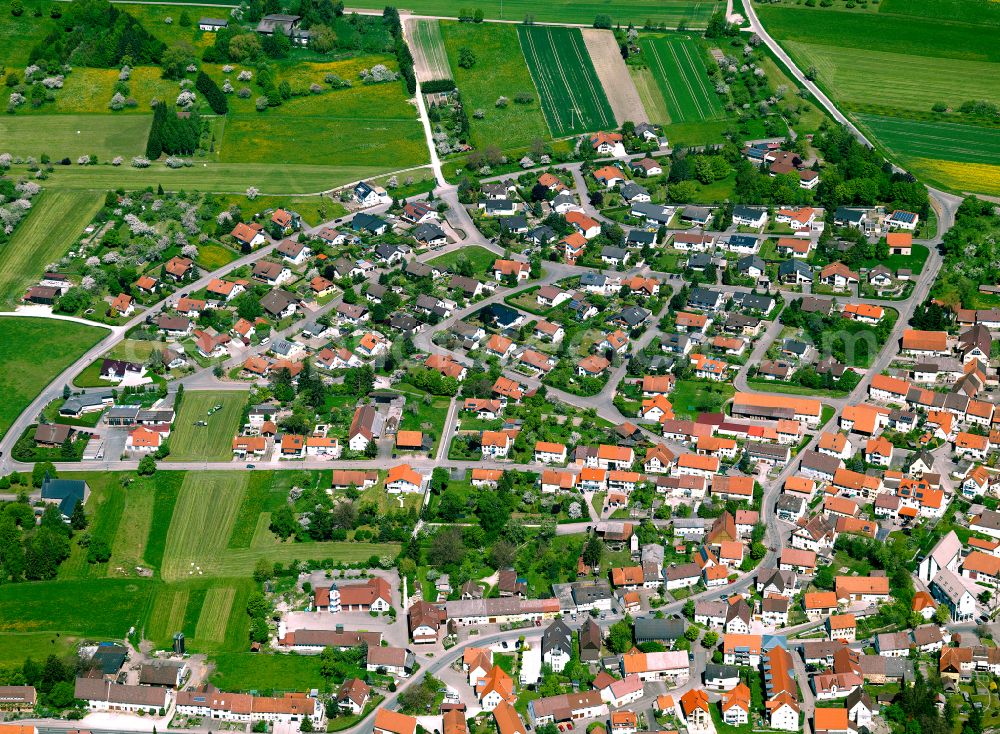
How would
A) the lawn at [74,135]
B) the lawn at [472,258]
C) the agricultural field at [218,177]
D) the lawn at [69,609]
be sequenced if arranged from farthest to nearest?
1. the lawn at [74,135]
2. the agricultural field at [218,177]
3. the lawn at [472,258]
4. the lawn at [69,609]

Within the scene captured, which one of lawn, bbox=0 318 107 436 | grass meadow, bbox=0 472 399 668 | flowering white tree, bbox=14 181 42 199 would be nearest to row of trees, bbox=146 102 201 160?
flowering white tree, bbox=14 181 42 199

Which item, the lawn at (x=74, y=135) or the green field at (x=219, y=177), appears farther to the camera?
the lawn at (x=74, y=135)

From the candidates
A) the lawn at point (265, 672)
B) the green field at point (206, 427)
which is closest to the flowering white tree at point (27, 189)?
the green field at point (206, 427)

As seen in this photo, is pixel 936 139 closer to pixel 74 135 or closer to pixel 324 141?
pixel 324 141

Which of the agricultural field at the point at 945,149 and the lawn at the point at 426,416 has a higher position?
the agricultural field at the point at 945,149

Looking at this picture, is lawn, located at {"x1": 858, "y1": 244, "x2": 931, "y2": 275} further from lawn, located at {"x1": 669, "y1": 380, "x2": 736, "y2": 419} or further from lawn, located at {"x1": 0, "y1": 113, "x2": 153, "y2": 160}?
lawn, located at {"x1": 0, "y1": 113, "x2": 153, "y2": 160}

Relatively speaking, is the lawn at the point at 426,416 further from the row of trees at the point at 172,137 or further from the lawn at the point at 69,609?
the row of trees at the point at 172,137
